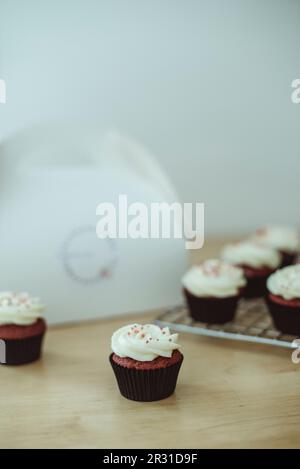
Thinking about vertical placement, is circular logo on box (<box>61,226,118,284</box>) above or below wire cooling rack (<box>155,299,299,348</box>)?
above

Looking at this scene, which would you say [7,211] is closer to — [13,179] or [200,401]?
[13,179]

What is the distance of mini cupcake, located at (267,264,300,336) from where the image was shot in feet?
3.86

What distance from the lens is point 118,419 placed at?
89 centimetres

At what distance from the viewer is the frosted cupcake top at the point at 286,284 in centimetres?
119

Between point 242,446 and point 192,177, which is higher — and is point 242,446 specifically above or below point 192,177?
below

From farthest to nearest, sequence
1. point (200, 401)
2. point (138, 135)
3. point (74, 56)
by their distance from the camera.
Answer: point (138, 135) → point (74, 56) → point (200, 401)

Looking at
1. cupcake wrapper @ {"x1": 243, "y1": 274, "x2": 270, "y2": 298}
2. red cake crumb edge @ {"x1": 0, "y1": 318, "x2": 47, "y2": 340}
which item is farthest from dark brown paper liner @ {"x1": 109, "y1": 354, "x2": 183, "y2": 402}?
Answer: cupcake wrapper @ {"x1": 243, "y1": 274, "x2": 270, "y2": 298}

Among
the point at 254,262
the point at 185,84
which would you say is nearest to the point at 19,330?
the point at 254,262

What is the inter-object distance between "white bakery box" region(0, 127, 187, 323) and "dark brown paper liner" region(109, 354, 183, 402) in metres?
0.35

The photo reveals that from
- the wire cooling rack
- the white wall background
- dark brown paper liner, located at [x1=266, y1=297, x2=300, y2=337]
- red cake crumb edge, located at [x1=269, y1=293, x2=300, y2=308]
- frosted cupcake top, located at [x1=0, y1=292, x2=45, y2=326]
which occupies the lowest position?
the wire cooling rack

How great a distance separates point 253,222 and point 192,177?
1.02 ft

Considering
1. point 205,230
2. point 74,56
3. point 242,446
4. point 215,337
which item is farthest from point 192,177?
point 242,446

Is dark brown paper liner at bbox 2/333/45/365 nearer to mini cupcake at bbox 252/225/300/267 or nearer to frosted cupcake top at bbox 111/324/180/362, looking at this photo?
frosted cupcake top at bbox 111/324/180/362

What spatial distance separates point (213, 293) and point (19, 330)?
1.44ft
